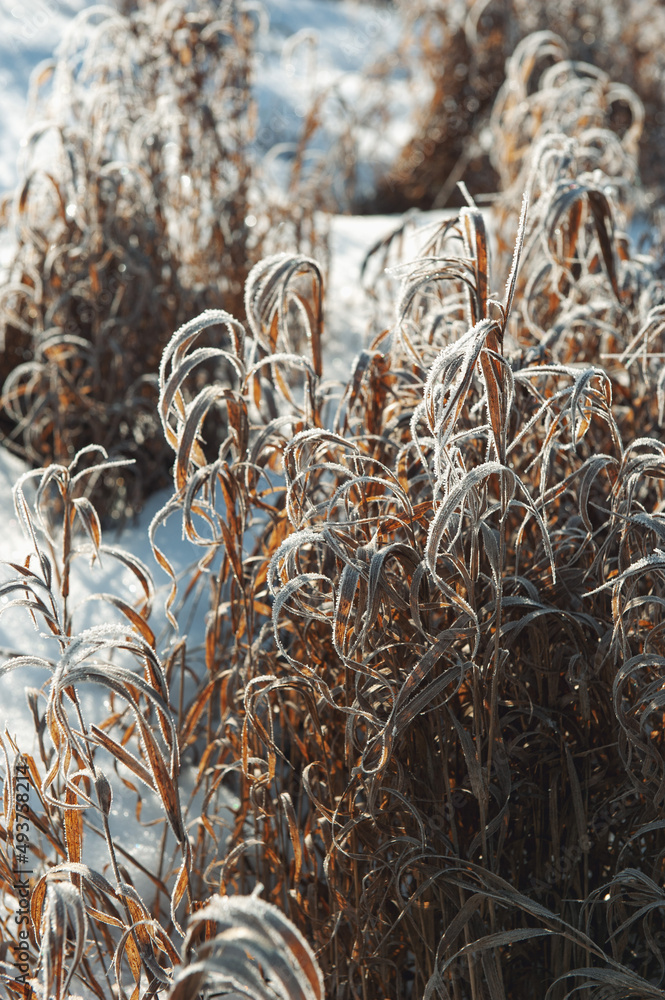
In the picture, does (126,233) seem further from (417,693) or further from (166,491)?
(417,693)

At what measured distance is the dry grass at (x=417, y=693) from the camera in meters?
0.68

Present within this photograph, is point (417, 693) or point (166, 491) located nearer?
point (417, 693)

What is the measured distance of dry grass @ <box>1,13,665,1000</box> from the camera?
68cm

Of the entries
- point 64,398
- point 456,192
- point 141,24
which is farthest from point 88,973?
point 456,192

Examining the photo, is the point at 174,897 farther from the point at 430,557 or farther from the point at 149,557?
the point at 149,557

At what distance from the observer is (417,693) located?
2.60ft

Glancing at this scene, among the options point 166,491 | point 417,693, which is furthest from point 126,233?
point 417,693

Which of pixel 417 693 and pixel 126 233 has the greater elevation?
pixel 126 233

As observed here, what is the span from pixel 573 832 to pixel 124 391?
1146 millimetres

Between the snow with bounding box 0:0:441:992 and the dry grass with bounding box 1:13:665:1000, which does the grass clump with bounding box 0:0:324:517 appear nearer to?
the snow with bounding box 0:0:441:992

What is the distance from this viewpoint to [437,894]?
78 centimetres

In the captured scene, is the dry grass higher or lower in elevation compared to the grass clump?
lower

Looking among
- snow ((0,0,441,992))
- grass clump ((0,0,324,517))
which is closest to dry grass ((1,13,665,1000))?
snow ((0,0,441,992))

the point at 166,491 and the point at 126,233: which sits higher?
the point at 126,233
